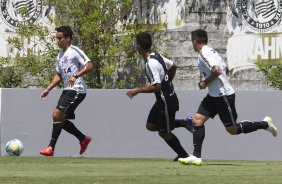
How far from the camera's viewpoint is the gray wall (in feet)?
59.9

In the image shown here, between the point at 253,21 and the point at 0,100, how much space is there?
26.4 feet

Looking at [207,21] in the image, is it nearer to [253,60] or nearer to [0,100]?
[253,60]

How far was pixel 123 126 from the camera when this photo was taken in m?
18.5

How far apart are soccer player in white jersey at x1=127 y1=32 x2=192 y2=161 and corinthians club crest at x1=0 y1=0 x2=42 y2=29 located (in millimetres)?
12332

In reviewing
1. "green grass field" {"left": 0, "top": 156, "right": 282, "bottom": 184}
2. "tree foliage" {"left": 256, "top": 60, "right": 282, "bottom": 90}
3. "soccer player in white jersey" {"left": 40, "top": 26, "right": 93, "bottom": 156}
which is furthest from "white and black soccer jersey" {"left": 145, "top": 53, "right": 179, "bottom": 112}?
"tree foliage" {"left": 256, "top": 60, "right": 282, "bottom": 90}

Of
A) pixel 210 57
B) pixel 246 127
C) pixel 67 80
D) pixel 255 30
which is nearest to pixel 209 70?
pixel 210 57

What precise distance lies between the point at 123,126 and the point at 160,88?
19.0 ft

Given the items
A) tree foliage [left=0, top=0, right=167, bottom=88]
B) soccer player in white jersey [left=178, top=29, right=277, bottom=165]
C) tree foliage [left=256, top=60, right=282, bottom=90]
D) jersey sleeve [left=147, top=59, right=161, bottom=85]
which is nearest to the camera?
soccer player in white jersey [left=178, top=29, right=277, bottom=165]

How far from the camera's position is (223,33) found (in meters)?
24.2

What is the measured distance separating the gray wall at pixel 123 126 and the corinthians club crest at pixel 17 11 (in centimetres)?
675

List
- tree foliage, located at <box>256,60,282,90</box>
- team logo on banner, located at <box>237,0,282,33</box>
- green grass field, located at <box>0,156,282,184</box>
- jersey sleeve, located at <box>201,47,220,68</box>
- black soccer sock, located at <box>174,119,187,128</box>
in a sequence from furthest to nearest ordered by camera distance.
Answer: team logo on banner, located at <box>237,0,282,33</box>
tree foliage, located at <box>256,60,282,90</box>
black soccer sock, located at <box>174,119,187,128</box>
jersey sleeve, located at <box>201,47,220,68</box>
green grass field, located at <box>0,156,282,184</box>

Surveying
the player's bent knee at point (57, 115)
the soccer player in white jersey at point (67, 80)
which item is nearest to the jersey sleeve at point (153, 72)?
the soccer player in white jersey at point (67, 80)

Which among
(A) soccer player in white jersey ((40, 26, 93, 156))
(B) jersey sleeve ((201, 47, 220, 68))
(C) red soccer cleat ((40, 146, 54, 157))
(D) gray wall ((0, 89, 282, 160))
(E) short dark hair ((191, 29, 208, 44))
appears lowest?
(D) gray wall ((0, 89, 282, 160))

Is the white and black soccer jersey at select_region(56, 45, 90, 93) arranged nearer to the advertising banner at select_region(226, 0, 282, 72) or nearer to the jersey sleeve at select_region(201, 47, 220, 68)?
the jersey sleeve at select_region(201, 47, 220, 68)
